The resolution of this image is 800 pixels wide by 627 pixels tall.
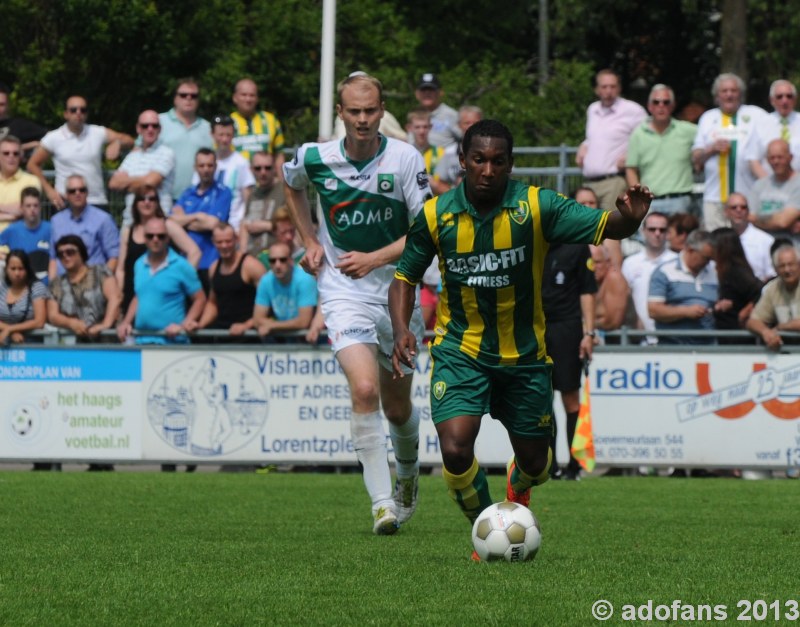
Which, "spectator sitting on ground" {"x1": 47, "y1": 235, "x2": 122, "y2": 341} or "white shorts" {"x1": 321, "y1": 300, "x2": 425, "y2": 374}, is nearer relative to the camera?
"white shorts" {"x1": 321, "y1": 300, "x2": 425, "y2": 374}

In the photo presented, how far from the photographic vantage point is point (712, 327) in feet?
50.4

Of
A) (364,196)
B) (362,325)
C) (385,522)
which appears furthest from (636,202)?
(385,522)

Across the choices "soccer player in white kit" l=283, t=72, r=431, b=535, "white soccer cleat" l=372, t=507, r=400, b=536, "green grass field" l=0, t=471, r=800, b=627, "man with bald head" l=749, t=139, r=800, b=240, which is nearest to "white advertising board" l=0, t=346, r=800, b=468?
"man with bald head" l=749, t=139, r=800, b=240

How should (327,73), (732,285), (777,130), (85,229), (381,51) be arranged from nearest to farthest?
(732,285)
(777,130)
(85,229)
(327,73)
(381,51)

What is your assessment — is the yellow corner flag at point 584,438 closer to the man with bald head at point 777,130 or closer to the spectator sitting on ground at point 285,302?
the spectator sitting on ground at point 285,302

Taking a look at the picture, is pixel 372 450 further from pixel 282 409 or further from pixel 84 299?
pixel 84 299

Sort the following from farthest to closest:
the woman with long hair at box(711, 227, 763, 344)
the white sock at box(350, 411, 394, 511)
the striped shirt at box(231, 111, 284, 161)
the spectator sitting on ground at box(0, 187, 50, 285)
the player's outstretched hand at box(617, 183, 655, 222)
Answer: the striped shirt at box(231, 111, 284, 161) → the spectator sitting on ground at box(0, 187, 50, 285) → the woman with long hair at box(711, 227, 763, 344) → the white sock at box(350, 411, 394, 511) → the player's outstretched hand at box(617, 183, 655, 222)

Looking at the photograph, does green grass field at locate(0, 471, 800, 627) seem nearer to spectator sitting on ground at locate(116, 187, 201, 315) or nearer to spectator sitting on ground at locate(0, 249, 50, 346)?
spectator sitting on ground at locate(0, 249, 50, 346)

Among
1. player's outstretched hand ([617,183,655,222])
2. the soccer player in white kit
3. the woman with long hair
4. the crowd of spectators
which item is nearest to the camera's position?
player's outstretched hand ([617,183,655,222])

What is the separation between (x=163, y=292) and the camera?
15914 millimetres

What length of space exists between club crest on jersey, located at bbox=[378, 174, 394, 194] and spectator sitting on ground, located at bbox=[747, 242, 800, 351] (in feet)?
20.0

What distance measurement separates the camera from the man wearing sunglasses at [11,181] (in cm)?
1734

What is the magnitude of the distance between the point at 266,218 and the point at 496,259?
30.2 ft

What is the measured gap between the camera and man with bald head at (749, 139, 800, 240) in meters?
15.8
